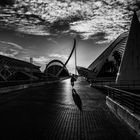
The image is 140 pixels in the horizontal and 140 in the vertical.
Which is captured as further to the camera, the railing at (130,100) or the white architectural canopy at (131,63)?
the white architectural canopy at (131,63)

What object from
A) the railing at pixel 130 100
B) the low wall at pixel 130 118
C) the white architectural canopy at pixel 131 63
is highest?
the white architectural canopy at pixel 131 63

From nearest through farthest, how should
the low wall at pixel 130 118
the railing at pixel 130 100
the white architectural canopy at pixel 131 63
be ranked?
the low wall at pixel 130 118
the railing at pixel 130 100
the white architectural canopy at pixel 131 63

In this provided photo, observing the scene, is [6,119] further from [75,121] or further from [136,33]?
[136,33]

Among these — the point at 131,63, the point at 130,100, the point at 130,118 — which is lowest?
the point at 130,118

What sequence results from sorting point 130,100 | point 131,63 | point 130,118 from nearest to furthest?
point 130,118 < point 130,100 < point 131,63

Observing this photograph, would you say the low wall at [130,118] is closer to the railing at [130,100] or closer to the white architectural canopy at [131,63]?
the railing at [130,100]

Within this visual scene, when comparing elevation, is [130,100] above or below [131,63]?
below

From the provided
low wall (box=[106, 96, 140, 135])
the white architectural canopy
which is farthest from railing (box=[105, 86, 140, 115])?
the white architectural canopy

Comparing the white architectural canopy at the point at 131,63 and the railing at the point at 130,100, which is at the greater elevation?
the white architectural canopy at the point at 131,63

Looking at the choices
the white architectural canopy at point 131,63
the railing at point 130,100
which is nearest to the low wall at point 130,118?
the railing at point 130,100

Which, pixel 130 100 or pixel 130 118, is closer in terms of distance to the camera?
pixel 130 118

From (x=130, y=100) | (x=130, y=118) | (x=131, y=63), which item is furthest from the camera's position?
(x=131, y=63)

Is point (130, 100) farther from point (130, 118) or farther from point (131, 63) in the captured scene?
point (131, 63)

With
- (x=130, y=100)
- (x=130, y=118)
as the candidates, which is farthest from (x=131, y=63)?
(x=130, y=118)
